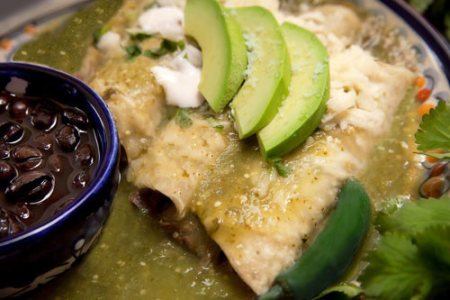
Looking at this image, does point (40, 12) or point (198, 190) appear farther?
point (40, 12)

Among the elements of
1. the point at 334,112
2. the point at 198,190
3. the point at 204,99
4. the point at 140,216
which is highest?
the point at 334,112

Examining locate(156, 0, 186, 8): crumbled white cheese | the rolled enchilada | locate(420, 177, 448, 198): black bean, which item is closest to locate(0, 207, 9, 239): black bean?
the rolled enchilada

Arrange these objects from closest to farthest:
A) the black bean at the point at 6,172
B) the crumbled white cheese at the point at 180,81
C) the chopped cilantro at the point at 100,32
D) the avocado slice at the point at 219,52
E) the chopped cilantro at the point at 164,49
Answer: the black bean at the point at 6,172 → the avocado slice at the point at 219,52 → the crumbled white cheese at the point at 180,81 → the chopped cilantro at the point at 164,49 → the chopped cilantro at the point at 100,32

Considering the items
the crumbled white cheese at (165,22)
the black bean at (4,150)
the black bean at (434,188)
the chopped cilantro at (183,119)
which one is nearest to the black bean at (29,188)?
the black bean at (4,150)

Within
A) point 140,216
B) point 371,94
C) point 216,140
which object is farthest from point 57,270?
point 371,94

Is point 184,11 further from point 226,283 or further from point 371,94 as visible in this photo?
point 226,283

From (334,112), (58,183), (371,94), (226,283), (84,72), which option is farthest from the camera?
(84,72)

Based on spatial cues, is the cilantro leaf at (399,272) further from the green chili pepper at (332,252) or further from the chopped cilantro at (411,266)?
the green chili pepper at (332,252)
